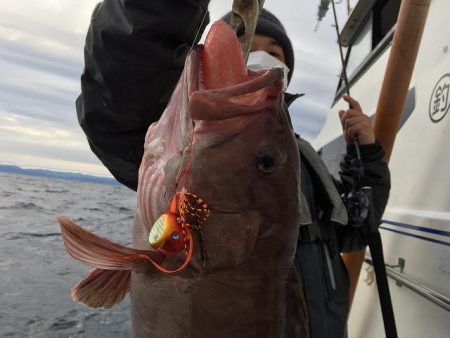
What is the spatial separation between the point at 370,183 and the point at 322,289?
3.11ft

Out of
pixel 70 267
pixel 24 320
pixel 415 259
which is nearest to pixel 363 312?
pixel 415 259

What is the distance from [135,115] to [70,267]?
7146 mm

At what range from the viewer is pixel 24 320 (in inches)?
219

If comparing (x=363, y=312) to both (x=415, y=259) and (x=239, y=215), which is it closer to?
(x=415, y=259)

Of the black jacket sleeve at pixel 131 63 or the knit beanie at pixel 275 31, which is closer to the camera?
the black jacket sleeve at pixel 131 63

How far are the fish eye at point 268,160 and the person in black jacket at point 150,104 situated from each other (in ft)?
2.15

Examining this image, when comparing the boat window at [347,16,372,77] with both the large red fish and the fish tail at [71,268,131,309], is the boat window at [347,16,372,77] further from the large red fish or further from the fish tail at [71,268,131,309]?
the fish tail at [71,268,131,309]

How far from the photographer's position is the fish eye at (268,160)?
142cm

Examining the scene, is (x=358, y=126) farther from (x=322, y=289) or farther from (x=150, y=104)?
(x=150, y=104)

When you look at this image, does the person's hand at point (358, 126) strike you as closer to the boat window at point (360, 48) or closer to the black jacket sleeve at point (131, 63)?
the black jacket sleeve at point (131, 63)

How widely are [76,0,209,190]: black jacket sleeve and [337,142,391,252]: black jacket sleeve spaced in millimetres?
1578

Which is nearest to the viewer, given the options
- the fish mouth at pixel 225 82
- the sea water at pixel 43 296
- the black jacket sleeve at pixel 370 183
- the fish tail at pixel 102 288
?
the fish mouth at pixel 225 82

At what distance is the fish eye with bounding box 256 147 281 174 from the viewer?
4.67 ft

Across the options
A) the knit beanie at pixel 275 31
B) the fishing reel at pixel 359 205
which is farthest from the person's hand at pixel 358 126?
the knit beanie at pixel 275 31
